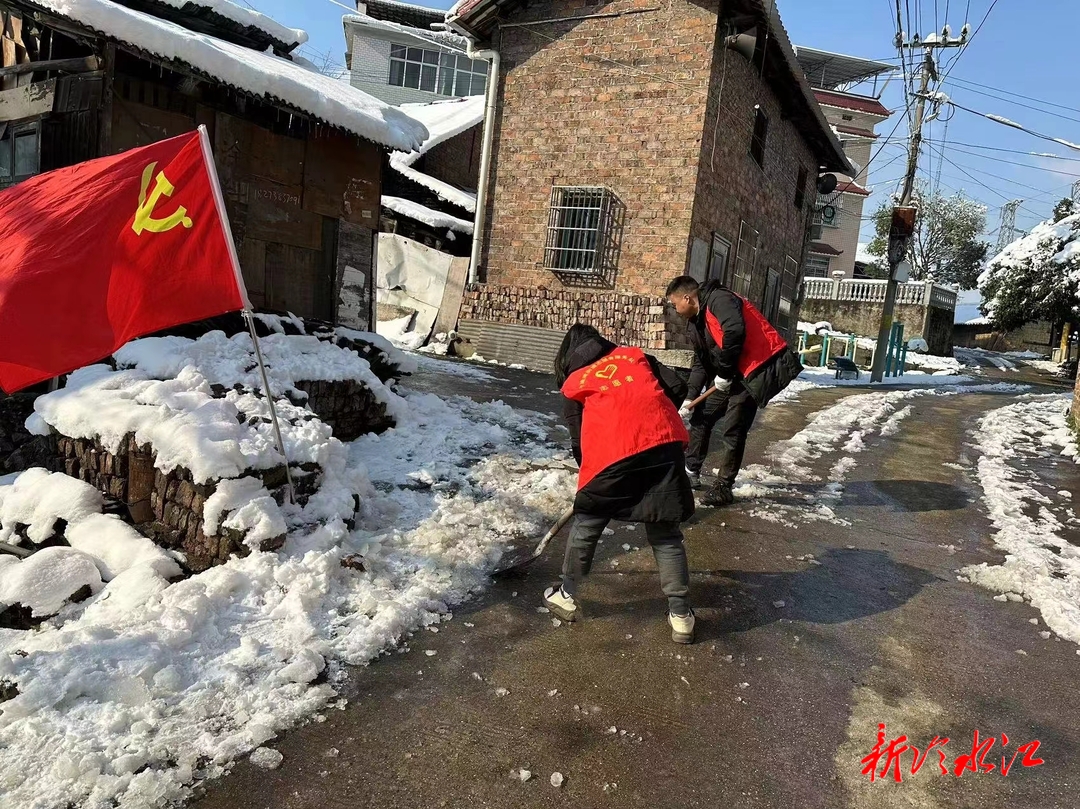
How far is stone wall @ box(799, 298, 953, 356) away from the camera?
78.0 feet

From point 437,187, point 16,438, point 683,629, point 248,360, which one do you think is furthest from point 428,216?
point 683,629

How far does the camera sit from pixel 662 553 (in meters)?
3.17

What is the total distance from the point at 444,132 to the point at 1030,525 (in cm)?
1534

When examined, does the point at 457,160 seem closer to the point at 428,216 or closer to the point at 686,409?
the point at 428,216

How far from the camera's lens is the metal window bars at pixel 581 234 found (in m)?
11.8

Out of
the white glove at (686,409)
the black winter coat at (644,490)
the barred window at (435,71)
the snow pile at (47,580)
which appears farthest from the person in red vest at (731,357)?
the barred window at (435,71)

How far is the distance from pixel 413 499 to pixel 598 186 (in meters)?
8.46

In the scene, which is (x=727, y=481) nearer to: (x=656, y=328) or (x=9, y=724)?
(x=9, y=724)

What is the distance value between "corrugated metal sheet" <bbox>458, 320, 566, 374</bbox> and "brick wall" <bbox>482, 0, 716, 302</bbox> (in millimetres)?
881

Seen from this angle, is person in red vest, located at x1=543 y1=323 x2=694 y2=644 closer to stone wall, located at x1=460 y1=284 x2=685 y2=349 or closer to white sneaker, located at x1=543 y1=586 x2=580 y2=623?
white sneaker, located at x1=543 y1=586 x2=580 y2=623

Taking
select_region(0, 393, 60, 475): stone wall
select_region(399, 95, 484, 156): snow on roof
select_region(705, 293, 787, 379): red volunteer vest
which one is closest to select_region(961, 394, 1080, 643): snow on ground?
select_region(705, 293, 787, 379): red volunteer vest

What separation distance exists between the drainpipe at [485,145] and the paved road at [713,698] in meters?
9.34

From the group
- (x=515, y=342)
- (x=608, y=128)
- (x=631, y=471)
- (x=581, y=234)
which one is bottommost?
(x=631, y=471)

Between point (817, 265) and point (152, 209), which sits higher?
point (817, 265)
